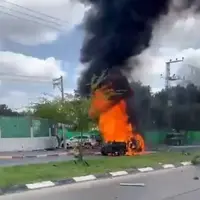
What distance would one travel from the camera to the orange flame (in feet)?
98.3

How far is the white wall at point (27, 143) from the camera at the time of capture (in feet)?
121

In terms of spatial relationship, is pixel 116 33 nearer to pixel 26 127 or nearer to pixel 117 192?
pixel 26 127

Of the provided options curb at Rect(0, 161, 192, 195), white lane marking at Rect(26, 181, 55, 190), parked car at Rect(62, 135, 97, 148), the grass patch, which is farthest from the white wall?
white lane marking at Rect(26, 181, 55, 190)

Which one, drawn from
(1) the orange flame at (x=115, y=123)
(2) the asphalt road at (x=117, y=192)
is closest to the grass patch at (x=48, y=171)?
(2) the asphalt road at (x=117, y=192)

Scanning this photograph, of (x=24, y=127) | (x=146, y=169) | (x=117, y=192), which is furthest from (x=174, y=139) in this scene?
(x=117, y=192)

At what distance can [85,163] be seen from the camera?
19.9m

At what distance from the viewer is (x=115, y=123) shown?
32.1m

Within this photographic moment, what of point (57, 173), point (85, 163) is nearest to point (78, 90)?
point (85, 163)

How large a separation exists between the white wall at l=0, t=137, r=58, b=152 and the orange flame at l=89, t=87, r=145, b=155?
306 inches

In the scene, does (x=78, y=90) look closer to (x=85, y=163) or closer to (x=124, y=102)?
(x=124, y=102)

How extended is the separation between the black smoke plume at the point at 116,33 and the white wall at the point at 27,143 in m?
8.39

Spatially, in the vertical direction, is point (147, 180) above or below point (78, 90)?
below

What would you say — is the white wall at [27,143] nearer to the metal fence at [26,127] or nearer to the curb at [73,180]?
the metal fence at [26,127]

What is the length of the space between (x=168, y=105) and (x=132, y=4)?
30584 mm
